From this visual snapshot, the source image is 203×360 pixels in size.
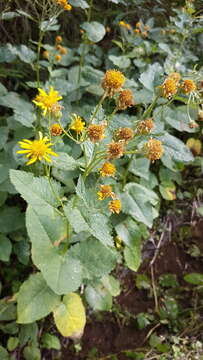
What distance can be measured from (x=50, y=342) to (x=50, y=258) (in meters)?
0.57

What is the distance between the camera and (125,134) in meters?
0.94

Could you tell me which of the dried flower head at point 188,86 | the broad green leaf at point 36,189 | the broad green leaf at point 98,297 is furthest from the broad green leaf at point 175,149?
the broad green leaf at point 98,297

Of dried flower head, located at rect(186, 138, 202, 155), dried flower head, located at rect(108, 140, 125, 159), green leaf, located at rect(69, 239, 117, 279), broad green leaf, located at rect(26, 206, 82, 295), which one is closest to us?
dried flower head, located at rect(108, 140, 125, 159)

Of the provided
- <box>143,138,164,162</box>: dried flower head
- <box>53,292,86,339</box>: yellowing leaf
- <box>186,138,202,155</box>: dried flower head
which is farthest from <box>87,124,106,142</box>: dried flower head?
<box>186,138,202,155</box>: dried flower head

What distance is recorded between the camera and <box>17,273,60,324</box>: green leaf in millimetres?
1234

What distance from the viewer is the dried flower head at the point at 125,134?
0.94 m

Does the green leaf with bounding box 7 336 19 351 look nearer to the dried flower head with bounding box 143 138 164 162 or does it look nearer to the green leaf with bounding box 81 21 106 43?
the dried flower head with bounding box 143 138 164 162

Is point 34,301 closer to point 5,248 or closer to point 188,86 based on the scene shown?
point 5,248

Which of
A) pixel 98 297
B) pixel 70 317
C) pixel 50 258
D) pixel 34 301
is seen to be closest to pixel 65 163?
pixel 50 258

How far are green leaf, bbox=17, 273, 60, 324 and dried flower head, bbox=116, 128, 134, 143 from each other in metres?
0.71

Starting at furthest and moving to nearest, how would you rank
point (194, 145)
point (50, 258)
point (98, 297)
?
point (194, 145) < point (98, 297) < point (50, 258)

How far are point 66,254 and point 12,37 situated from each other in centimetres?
138

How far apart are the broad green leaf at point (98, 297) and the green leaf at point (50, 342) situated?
0.77ft

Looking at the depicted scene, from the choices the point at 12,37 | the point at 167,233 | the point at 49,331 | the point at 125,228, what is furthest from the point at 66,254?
the point at 12,37
